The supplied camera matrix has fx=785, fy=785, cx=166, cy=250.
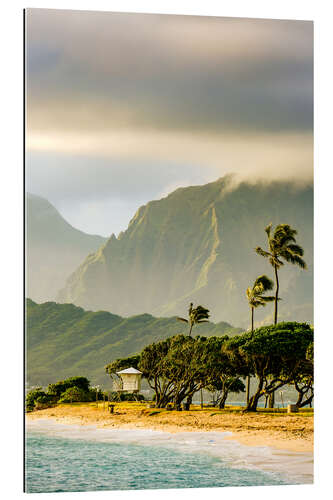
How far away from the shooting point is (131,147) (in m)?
11.6

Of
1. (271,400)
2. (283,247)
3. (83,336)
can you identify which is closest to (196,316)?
(271,400)

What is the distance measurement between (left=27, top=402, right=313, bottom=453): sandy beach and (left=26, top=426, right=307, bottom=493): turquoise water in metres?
0.31

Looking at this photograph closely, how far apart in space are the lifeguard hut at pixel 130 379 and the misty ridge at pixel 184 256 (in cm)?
110

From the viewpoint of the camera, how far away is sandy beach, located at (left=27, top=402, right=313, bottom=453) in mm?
10953

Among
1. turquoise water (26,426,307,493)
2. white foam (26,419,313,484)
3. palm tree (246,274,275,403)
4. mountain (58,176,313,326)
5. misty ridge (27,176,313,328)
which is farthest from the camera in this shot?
palm tree (246,274,275,403)

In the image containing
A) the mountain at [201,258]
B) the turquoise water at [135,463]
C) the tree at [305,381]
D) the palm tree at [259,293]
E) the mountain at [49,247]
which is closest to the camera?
the turquoise water at [135,463]

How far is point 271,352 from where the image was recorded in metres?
12.9

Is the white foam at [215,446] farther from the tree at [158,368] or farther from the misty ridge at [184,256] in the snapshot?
the tree at [158,368]

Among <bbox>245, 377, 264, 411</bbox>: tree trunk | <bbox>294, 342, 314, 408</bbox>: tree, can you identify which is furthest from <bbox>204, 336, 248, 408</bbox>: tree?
<bbox>294, 342, 314, 408</bbox>: tree

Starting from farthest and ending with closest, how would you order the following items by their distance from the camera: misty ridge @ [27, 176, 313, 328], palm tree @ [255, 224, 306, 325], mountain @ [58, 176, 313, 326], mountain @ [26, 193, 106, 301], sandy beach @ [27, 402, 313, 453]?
mountain @ [58, 176, 313, 326], misty ridge @ [27, 176, 313, 328], palm tree @ [255, 224, 306, 325], sandy beach @ [27, 402, 313, 453], mountain @ [26, 193, 106, 301]

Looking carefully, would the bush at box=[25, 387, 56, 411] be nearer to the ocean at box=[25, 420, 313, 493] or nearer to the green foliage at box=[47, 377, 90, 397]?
the ocean at box=[25, 420, 313, 493]

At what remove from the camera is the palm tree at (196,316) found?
13.2m

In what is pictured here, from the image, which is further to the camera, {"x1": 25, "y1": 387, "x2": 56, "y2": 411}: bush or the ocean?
{"x1": 25, "y1": 387, "x2": 56, "y2": 411}: bush

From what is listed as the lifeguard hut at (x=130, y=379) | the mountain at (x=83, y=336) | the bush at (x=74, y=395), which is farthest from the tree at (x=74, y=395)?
the lifeguard hut at (x=130, y=379)
